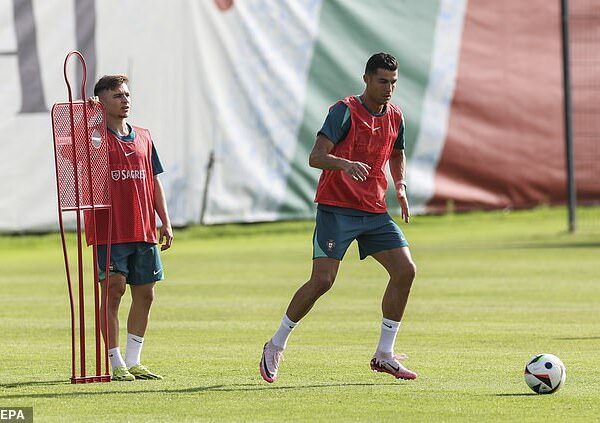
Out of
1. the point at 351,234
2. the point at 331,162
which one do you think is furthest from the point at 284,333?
the point at 331,162

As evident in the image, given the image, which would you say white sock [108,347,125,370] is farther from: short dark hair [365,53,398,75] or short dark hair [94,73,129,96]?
short dark hair [365,53,398,75]

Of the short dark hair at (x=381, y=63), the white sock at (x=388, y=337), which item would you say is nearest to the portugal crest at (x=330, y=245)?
the white sock at (x=388, y=337)

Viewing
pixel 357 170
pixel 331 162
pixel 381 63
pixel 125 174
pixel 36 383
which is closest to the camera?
pixel 357 170

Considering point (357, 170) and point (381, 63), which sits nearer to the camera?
point (357, 170)

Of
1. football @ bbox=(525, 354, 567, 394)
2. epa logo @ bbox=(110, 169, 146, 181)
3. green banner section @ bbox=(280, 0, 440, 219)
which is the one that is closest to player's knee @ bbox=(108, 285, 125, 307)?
epa logo @ bbox=(110, 169, 146, 181)

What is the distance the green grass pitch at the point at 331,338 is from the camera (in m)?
9.21

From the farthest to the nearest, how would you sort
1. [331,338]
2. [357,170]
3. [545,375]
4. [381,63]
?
1. [331,338]
2. [381,63]
3. [357,170]
4. [545,375]

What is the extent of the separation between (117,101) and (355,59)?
20825mm

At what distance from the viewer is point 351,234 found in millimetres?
10570

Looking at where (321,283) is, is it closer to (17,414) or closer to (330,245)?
(330,245)

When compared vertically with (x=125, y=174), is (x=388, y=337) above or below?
below

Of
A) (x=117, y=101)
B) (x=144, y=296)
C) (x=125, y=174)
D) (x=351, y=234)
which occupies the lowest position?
(x=144, y=296)

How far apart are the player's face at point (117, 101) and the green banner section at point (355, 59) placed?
1976cm

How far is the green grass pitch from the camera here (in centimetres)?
921
